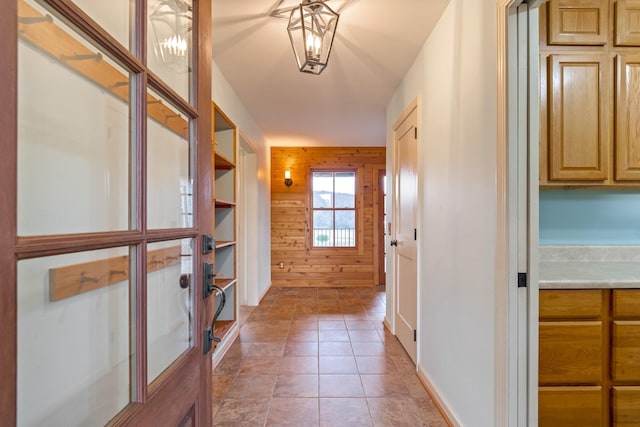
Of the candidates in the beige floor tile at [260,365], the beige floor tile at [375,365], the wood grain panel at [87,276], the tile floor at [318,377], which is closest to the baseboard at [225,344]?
the tile floor at [318,377]

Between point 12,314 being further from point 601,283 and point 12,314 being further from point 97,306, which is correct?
point 601,283

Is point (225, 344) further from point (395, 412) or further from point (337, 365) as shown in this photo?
point (395, 412)

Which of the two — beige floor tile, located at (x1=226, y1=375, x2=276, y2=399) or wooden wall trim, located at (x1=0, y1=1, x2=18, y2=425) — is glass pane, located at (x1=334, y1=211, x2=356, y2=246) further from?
wooden wall trim, located at (x1=0, y1=1, x2=18, y2=425)

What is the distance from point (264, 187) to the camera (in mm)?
4953

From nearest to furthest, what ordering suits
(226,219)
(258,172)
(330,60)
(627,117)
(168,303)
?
(168,303) < (627,117) < (330,60) < (226,219) < (258,172)

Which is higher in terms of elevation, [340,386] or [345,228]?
[345,228]

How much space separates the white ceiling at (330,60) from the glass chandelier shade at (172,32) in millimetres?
1167

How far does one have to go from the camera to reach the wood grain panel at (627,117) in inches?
63.7

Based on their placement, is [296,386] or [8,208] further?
[296,386]

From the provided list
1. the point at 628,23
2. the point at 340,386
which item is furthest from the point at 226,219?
the point at 628,23

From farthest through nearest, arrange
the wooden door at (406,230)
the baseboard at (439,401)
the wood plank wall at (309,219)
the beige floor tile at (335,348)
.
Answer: the wood plank wall at (309,219) → the beige floor tile at (335,348) → the wooden door at (406,230) → the baseboard at (439,401)

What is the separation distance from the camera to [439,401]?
1.91 metres

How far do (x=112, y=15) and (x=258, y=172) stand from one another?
385 cm

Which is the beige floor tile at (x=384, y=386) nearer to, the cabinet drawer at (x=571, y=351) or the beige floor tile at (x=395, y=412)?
the beige floor tile at (x=395, y=412)
